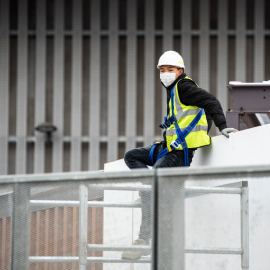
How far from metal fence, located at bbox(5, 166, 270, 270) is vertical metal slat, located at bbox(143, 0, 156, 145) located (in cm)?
1468

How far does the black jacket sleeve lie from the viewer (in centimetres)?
704

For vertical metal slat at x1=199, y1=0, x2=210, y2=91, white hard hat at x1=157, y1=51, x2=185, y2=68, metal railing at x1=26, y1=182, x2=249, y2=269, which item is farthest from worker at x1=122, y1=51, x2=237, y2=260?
vertical metal slat at x1=199, y1=0, x2=210, y2=91

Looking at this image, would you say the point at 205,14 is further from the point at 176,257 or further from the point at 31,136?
the point at 176,257

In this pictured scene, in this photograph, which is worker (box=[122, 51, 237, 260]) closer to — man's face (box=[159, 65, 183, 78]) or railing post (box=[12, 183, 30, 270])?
man's face (box=[159, 65, 183, 78])

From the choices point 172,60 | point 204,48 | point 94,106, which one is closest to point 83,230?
point 172,60

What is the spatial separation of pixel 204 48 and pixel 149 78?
1457mm

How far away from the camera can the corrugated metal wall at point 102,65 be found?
782 inches

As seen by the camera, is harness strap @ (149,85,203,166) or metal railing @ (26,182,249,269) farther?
harness strap @ (149,85,203,166)

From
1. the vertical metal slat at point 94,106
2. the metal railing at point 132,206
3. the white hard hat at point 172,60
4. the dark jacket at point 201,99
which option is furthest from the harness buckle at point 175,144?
the vertical metal slat at point 94,106

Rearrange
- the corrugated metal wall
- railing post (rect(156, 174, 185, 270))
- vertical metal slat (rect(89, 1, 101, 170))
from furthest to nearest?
the corrugated metal wall
vertical metal slat (rect(89, 1, 101, 170))
railing post (rect(156, 174, 185, 270))

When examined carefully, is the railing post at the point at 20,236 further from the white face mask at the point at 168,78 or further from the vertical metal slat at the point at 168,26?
the vertical metal slat at the point at 168,26

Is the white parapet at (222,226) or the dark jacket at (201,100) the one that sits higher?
the dark jacket at (201,100)

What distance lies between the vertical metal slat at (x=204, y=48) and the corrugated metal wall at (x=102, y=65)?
0.02 m

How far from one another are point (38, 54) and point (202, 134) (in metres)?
13.2
